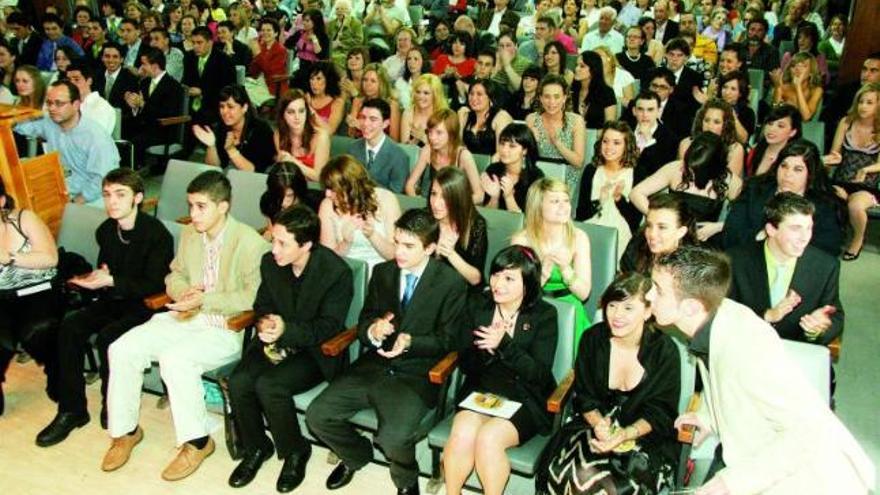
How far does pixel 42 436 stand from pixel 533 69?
388 cm

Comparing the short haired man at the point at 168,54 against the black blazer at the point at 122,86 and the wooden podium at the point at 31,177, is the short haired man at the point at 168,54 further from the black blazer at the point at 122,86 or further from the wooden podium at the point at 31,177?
the wooden podium at the point at 31,177

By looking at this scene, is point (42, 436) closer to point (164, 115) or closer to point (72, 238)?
point (72, 238)

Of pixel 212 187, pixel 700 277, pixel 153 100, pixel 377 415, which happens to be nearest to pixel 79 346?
pixel 212 187

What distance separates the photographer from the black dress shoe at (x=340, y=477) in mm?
2988

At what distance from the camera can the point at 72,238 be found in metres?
3.76

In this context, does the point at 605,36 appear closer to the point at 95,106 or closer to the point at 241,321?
the point at 95,106

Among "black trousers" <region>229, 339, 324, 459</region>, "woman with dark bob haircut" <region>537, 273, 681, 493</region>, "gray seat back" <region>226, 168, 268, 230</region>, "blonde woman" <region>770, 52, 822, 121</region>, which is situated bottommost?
"black trousers" <region>229, 339, 324, 459</region>

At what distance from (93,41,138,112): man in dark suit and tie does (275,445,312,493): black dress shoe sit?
4.10 m

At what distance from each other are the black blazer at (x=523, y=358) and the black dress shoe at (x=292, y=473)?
27.9 inches

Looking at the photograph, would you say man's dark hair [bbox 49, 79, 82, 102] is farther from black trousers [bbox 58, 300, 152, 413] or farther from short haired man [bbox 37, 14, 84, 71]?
short haired man [bbox 37, 14, 84, 71]

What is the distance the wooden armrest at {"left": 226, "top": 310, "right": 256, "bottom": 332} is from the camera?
10.1 ft

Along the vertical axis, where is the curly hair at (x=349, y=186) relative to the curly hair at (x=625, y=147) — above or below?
below

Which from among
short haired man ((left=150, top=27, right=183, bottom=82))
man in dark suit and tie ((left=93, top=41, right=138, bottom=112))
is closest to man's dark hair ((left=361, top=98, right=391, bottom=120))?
man in dark suit and tie ((left=93, top=41, right=138, bottom=112))

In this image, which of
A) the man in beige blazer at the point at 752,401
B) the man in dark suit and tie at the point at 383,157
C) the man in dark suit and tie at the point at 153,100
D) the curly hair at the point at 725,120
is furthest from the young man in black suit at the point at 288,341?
the man in dark suit and tie at the point at 153,100
